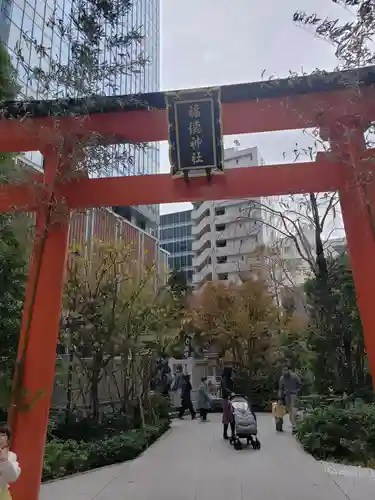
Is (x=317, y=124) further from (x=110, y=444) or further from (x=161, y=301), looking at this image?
(x=161, y=301)

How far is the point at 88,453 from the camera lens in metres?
7.03

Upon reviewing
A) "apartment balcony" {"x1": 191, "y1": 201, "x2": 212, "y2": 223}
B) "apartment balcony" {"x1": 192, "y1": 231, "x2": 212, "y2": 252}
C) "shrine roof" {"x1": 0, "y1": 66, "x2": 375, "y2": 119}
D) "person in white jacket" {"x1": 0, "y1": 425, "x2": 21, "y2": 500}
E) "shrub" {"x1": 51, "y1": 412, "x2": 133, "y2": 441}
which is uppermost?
"apartment balcony" {"x1": 191, "y1": 201, "x2": 212, "y2": 223}

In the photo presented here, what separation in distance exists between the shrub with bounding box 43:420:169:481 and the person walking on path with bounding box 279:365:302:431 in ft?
11.3

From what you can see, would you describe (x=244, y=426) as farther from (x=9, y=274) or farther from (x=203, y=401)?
(x=203, y=401)

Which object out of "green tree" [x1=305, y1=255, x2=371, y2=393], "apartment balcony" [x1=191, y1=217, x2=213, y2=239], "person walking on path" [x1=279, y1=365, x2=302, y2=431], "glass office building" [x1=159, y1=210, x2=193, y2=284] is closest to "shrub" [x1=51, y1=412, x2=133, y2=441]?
"person walking on path" [x1=279, y1=365, x2=302, y2=431]

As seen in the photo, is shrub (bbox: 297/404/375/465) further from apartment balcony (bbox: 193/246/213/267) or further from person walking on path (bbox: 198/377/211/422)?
apartment balcony (bbox: 193/246/213/267)

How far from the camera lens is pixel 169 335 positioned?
11.6 metres

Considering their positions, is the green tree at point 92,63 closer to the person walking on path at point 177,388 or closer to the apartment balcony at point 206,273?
the person walking on path at point 177,388

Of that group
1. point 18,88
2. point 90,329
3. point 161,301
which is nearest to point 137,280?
point 161,301

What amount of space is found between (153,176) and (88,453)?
15.7 feet

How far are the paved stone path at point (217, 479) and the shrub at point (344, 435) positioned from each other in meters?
0.33

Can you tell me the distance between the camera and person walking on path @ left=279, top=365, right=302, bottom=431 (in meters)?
9.97

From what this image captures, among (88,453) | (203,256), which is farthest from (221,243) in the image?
(88,453)

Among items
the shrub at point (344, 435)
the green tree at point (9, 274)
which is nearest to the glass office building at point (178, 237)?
the shrub at point (344, 435)
